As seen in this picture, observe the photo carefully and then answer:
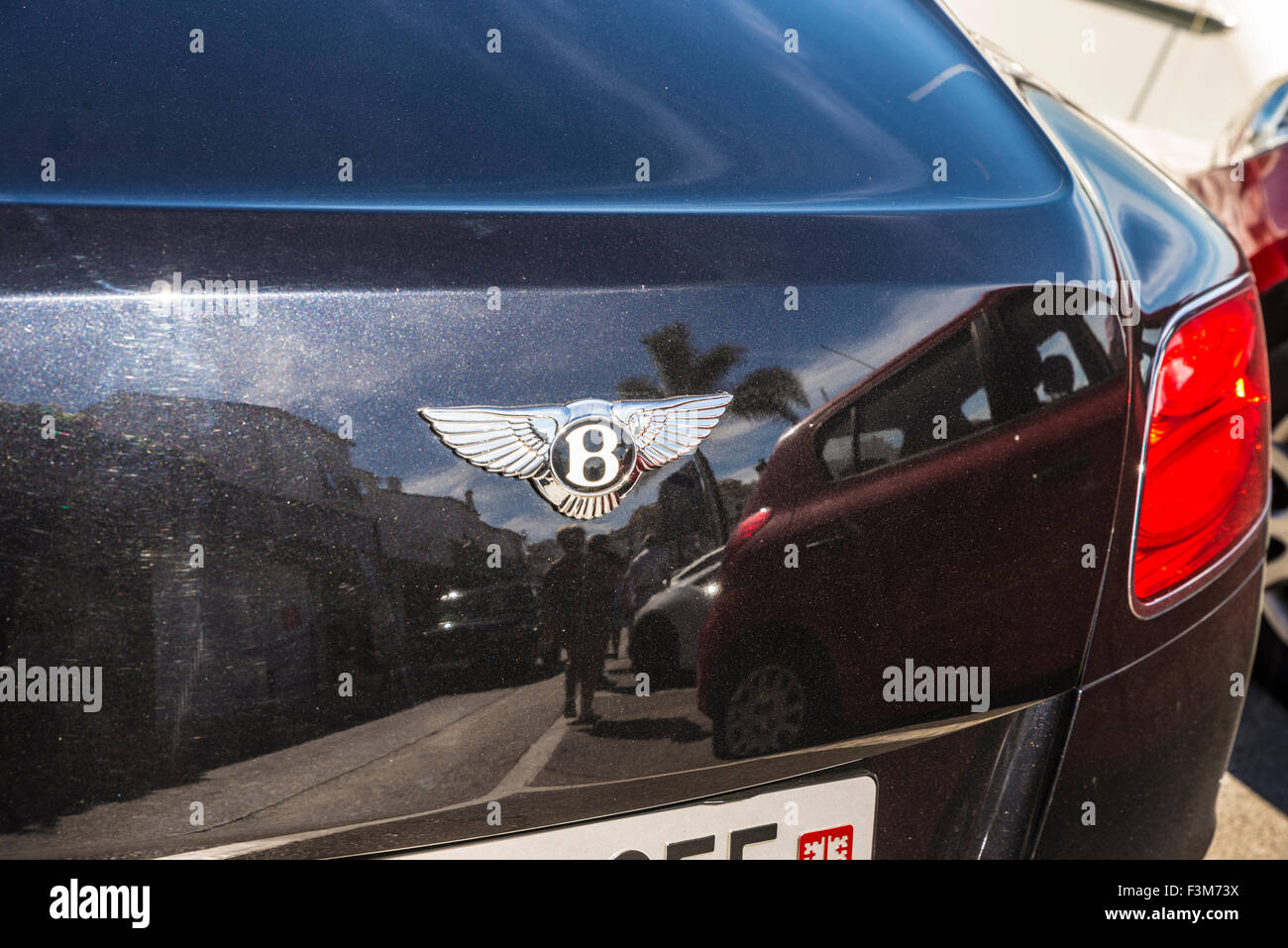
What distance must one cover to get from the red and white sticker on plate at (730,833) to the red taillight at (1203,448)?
1.40 feet

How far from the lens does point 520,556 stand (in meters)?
0.98

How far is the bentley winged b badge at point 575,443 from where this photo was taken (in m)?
0.95

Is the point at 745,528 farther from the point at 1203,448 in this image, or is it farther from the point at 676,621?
the point at 1203,448

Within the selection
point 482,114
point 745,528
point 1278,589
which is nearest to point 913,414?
point 745,528

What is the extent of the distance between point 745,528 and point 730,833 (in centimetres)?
33

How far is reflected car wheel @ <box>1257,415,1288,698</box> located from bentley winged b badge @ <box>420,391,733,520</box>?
2496mm

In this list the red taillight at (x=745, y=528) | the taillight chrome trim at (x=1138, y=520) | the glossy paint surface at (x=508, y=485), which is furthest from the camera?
the taillight chrome trim at (x=1138, y=520)

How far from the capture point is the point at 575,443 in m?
0.96

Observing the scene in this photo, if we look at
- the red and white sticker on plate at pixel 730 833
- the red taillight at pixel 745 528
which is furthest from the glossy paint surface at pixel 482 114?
the red and white sticker on plate at pixel 730 833

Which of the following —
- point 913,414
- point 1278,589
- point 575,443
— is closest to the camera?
point 575,443

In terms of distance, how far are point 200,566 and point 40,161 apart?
1.47ft

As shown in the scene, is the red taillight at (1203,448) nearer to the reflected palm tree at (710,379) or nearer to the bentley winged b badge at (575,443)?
the reflected palm tree at (710,379)

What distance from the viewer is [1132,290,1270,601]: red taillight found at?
119 centimetres
